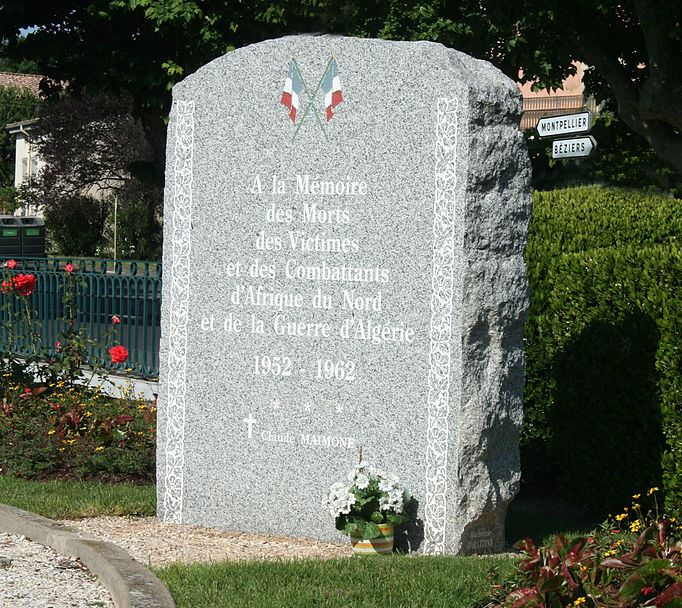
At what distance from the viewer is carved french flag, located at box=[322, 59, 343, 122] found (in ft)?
21.0

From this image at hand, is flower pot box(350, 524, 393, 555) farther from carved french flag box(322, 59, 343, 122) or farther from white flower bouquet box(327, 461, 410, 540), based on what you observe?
carved french flag box(322, 59, 343, 122)

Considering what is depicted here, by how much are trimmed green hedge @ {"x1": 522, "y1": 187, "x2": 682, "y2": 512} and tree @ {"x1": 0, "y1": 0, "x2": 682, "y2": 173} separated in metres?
6.63

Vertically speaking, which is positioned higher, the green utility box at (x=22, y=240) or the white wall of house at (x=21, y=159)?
the white wall of house at (x=21, y=159)

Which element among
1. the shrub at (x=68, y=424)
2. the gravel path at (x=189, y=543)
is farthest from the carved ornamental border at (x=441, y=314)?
the shrub at (x=68, y=424)

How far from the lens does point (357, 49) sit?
632 centimetres

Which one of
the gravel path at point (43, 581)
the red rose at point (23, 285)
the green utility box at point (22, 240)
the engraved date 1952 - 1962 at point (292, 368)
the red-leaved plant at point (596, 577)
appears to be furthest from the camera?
the green utility box at point (22, 240)

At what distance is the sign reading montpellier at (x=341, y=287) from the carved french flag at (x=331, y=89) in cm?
1

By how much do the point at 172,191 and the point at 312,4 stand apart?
30.9ft

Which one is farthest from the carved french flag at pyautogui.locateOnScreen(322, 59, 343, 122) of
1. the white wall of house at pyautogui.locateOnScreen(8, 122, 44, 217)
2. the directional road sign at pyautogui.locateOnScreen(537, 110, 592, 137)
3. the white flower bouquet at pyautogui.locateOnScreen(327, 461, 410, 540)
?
the white wall of house at pyautogui.locateOnScreen(8, 122, 44, 217)

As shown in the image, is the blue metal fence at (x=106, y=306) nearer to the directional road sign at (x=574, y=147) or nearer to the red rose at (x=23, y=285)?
the red rose at (x=23, y=285)

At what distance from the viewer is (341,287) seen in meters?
6.33

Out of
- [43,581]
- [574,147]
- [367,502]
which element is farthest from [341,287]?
[574,147]

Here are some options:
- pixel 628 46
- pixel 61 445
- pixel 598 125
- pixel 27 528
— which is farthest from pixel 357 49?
pixel 598 125

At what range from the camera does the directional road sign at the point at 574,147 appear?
10428mm
